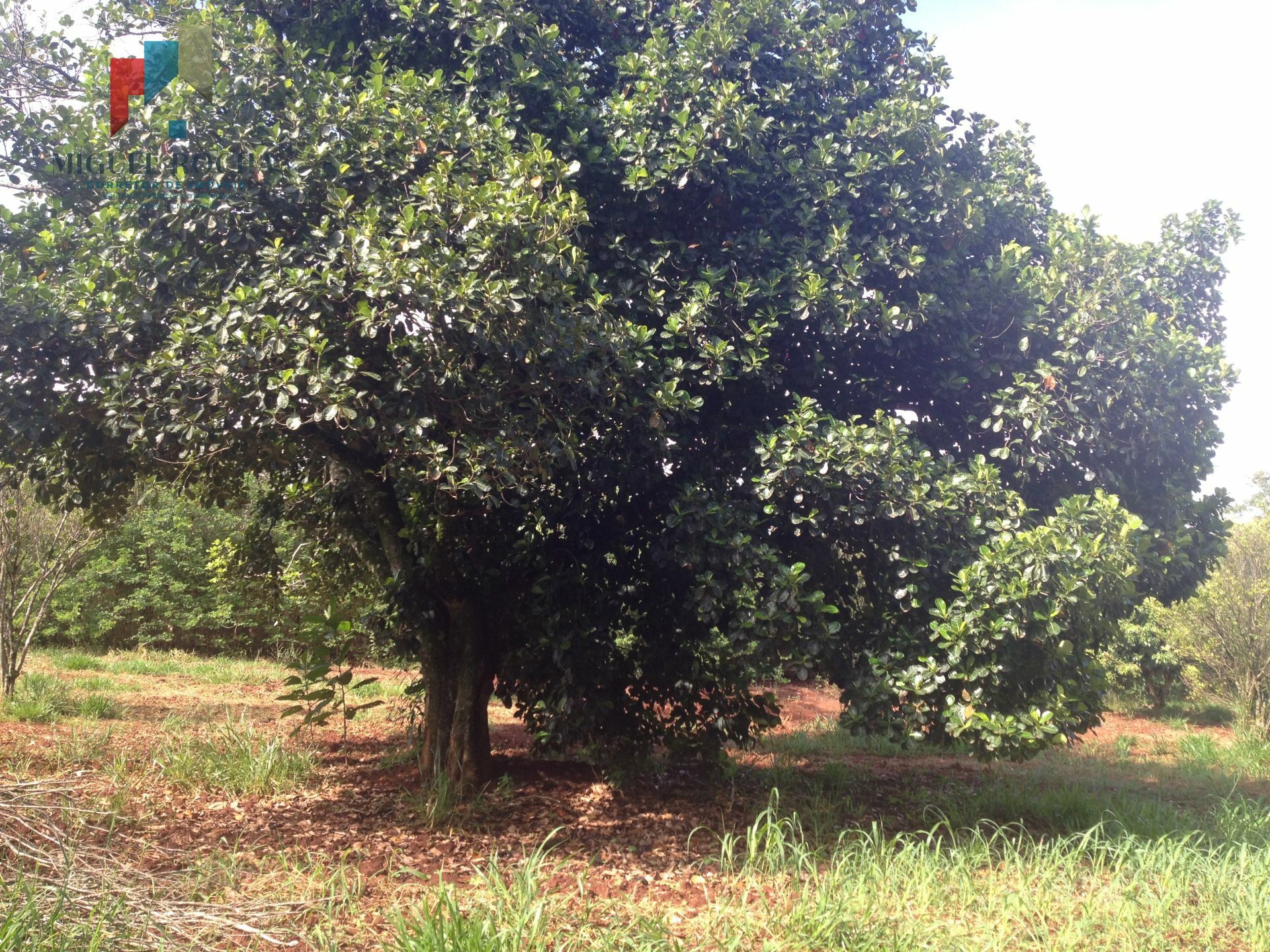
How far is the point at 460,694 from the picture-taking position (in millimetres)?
6371

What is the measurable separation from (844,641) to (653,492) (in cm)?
162

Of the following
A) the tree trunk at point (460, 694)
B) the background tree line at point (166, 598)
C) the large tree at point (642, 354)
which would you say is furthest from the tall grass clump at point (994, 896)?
the background tree line at point (166, 598)

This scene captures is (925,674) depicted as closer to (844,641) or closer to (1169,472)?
(844,641)

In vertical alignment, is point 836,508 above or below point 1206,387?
below

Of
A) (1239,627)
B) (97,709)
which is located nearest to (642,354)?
(97,709)

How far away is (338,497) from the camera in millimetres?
6590

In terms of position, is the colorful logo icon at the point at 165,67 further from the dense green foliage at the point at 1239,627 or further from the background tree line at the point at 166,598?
the dense green foliage at the point at 1239,627

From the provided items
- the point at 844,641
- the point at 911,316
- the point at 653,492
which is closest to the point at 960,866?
the point at 844,641

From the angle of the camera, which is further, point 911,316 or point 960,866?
point 911,316

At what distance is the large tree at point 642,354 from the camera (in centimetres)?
461

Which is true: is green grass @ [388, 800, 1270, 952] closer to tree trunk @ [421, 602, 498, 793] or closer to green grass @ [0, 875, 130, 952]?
green grass @ [0, 875, 130, 952]

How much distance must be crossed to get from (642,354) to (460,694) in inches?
118

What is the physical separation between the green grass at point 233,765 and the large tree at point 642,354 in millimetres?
1061

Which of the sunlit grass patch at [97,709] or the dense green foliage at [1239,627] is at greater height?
the dense green foliage at [1239,627]
